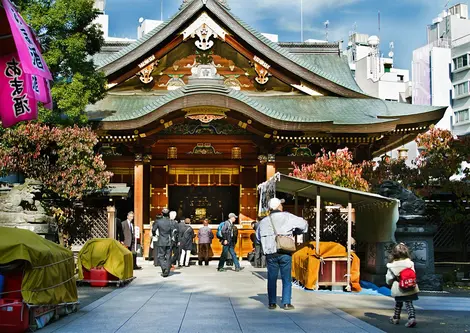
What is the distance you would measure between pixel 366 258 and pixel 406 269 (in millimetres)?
5620

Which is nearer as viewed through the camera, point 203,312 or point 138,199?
point 203,312

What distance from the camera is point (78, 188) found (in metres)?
17.1

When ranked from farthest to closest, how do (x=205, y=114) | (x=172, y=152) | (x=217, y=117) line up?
1. (x=172, y=152)
2. (x=217, y=117)
3. (x=205, y=114)

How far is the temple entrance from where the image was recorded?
2461 cm

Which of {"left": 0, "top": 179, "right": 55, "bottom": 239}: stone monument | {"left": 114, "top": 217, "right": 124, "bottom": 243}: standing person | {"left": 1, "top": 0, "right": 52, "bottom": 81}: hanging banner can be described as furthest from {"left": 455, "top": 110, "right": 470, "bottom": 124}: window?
{"left": 1, "top": 0, "right": 52, "bottom": 81}: hanging banner

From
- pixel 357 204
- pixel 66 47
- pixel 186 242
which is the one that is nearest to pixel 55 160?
pixel 66 47

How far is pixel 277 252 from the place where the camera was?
32.1ft

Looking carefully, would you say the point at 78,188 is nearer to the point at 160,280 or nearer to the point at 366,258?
the point at 160,280

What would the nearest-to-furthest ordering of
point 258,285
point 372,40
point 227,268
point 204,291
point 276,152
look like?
point 204,291, point 258,285, point 227,268, point 276,152, point 372,40

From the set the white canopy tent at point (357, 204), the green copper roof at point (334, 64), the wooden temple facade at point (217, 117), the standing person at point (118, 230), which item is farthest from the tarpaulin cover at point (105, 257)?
the green copper roof at point (334, 64)

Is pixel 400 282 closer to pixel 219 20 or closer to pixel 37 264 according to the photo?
pixel 37 264

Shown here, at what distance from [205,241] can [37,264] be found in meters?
12.3

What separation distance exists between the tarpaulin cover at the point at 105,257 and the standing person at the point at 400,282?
6370 millimetres

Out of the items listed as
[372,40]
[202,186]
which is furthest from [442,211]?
[372,40]
